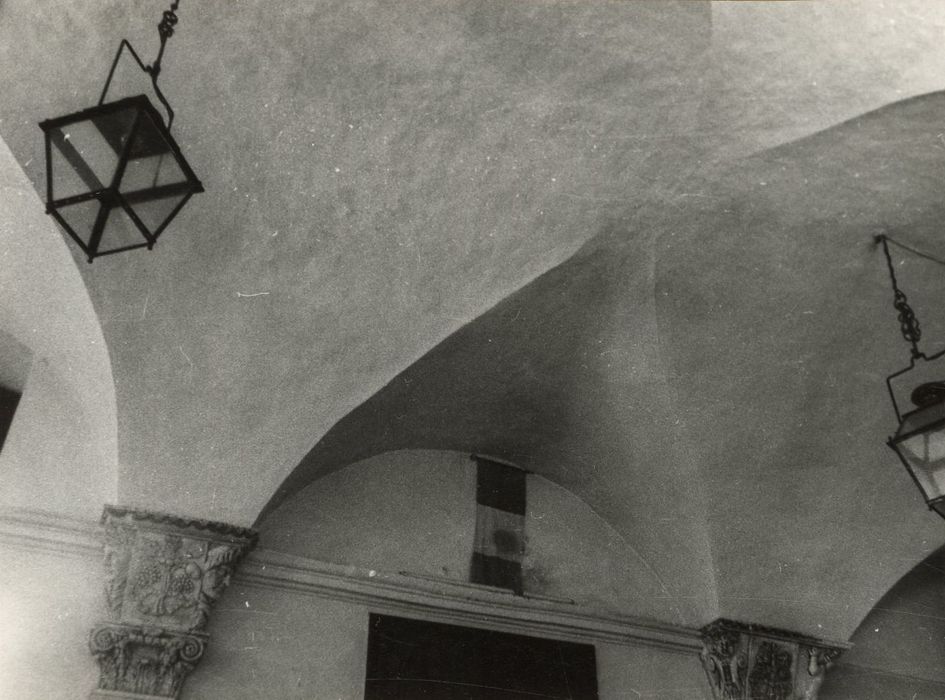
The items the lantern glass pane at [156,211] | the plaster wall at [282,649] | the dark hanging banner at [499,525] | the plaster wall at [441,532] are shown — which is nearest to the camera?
the lantern glass pane at [156,211]

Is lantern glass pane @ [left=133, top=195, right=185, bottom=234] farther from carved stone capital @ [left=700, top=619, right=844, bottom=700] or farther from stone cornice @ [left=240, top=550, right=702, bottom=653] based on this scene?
carved stone capital @ [left=700, top=619, right=844, bottom=700]

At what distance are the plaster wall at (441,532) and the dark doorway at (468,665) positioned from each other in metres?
0.43

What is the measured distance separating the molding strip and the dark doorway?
10 cm

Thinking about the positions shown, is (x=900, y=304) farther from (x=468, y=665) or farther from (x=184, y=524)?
(x=184, y=524)

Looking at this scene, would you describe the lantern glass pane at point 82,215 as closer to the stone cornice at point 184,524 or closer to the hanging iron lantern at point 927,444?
the stone cornice at point 184,524

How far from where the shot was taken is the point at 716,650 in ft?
22.4

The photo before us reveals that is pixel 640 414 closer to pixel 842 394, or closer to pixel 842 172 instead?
pixel 842 394

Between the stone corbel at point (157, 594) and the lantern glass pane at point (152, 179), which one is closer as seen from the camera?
the lantern glass pane at point (152, 179)

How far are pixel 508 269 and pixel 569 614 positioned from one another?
9.23 ft

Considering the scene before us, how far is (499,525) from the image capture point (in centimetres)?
695

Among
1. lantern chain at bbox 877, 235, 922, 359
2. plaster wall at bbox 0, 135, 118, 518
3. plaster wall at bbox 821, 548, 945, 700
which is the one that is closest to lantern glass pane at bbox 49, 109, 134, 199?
plaster wall at bbox 0, 135, 118, 518

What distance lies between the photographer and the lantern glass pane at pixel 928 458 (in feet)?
14.3

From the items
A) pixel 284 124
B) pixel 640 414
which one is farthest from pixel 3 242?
pixel 640 414

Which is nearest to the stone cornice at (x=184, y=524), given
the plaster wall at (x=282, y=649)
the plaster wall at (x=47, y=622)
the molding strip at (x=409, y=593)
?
the molding strip at (x=409, y=593)
